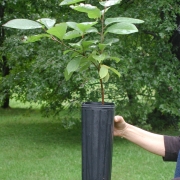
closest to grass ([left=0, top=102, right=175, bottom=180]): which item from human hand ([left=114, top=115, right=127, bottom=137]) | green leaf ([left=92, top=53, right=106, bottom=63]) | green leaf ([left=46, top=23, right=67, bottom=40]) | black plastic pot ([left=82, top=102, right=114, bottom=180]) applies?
human hand ([left=114, top=115, right=127, bottom=137])

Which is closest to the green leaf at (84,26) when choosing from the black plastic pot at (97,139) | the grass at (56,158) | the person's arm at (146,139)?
the black plastic pot at (97,139)

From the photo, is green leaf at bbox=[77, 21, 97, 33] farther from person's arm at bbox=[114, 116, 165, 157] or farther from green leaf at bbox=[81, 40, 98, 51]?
person's arm at bbox=[114, 116, 165, 157]

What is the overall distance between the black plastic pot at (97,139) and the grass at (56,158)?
466 centimetres

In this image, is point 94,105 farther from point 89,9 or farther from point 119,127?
point 119,127

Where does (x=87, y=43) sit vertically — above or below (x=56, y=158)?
above

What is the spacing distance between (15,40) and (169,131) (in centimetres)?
430

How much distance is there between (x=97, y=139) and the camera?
1468 mm

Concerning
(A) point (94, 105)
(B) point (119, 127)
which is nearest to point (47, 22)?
(A) point (94, 105)

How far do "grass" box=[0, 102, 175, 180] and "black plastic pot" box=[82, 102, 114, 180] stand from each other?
4.66 m

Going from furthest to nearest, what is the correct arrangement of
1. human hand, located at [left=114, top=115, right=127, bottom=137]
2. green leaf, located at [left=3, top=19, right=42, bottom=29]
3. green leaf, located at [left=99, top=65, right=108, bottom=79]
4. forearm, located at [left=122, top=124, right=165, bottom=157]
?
forearm, located at [left=122, top=124, right=165, bottom=157] → human hand, located at [left=114, top=115, right=127, bottom=137] → green leaf, located at [left=99, top=65, right=108, bottom=79] → green leaf, located at [left=3, top=19, right=42, bottom=29]

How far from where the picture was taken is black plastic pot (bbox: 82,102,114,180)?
1458 millimetres

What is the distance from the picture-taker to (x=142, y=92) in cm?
821

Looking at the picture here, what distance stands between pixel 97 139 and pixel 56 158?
593cm

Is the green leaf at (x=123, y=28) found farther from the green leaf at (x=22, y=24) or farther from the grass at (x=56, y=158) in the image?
the grass at (x=56, y=158)
